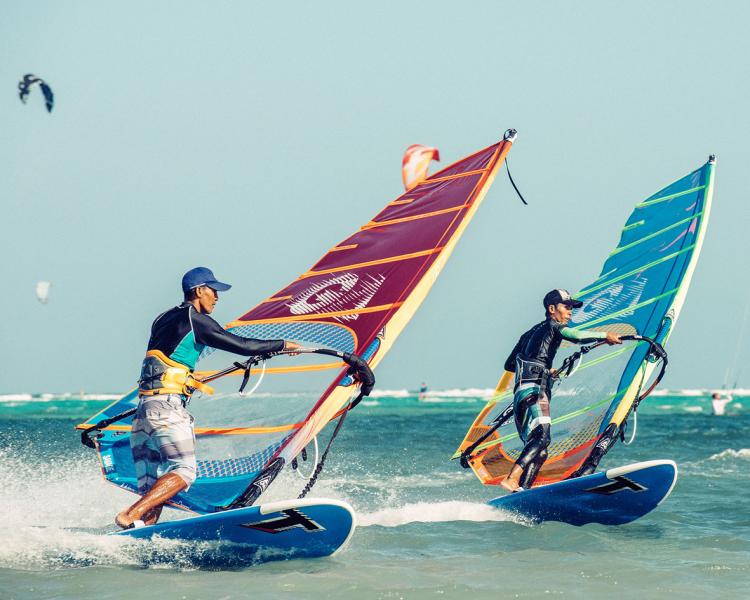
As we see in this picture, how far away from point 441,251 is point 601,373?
2.77 metres

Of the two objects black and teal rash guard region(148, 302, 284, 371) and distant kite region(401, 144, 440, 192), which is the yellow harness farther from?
distant kite region(401, 144, 440, 192)

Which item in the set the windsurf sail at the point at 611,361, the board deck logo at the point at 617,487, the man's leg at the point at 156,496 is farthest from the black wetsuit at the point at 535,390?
the man's leg at the point at 156,496

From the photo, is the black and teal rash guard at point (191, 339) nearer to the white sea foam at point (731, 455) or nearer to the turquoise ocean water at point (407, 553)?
the turquoise ocean water at point (407, 553)

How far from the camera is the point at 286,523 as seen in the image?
6.36 metres

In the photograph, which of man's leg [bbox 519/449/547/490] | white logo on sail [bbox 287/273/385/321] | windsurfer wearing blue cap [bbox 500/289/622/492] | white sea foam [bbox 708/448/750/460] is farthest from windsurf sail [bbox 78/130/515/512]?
white sea foam [bbox 708/448/750/460]

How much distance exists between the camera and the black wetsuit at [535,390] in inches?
321

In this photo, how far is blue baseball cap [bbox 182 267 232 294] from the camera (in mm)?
6172

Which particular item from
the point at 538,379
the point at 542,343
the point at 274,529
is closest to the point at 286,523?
the point at 274,529

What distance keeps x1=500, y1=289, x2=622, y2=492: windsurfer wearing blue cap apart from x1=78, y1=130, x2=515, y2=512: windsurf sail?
114 centimetres

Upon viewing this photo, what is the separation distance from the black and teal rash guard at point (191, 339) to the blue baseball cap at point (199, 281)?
0.11 meters

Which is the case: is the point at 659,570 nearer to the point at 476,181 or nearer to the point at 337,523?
the point at 337,523

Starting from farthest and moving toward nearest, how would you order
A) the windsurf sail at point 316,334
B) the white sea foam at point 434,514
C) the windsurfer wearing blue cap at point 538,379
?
the white sea foam at point 434,514
the windsurfer wearing blue cap at point 538,379
the windsurf sail at point 316,334

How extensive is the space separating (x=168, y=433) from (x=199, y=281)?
917 millimetres

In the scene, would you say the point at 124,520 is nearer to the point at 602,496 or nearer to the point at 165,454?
the point at 165,454
